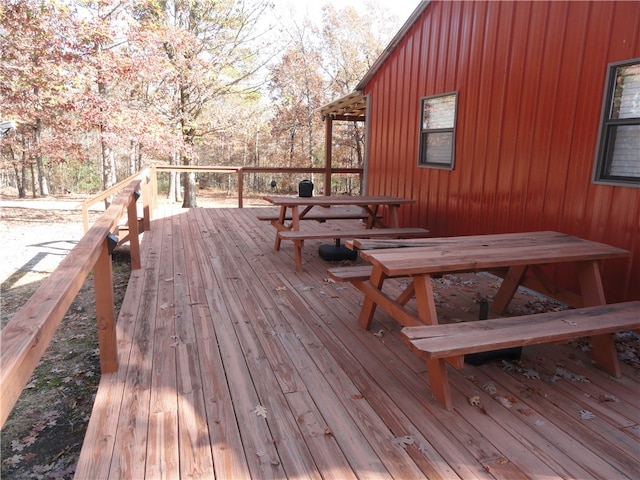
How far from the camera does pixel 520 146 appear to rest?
4043mm

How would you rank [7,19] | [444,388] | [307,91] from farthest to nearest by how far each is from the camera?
[307,91] < [7,19] < [444,388]

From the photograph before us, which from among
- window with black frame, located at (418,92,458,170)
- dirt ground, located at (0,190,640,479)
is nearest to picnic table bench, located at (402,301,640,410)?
dirt ground, located at (0,190,640,479)

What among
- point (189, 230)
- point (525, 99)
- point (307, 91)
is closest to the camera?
point (525, 99)

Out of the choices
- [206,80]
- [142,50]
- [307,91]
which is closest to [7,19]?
[142,50]

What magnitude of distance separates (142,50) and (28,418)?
8.62 m

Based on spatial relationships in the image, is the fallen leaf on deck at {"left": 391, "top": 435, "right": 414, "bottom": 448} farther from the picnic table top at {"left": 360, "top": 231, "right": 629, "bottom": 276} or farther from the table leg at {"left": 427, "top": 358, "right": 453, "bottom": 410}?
the picnic table top at {"left": 360, "top": 231, "right": 629, "bottom": 276}

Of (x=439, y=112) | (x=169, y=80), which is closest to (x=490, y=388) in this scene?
(x=439, y=112)

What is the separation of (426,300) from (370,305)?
732mm

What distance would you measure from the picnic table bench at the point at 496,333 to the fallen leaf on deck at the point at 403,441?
33 cm

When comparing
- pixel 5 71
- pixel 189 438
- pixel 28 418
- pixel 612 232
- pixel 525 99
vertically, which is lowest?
pixel 28 418

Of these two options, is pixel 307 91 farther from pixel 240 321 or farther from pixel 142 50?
pixel 240 321

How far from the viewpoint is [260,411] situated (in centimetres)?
206

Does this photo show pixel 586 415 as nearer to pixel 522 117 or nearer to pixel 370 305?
pixel 370 305

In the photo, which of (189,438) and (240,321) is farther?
(240,321)
